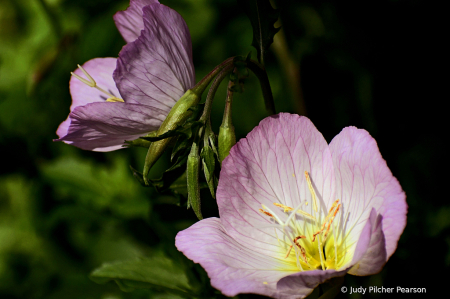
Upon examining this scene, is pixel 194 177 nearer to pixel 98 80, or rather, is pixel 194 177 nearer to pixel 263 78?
pixel 263 78

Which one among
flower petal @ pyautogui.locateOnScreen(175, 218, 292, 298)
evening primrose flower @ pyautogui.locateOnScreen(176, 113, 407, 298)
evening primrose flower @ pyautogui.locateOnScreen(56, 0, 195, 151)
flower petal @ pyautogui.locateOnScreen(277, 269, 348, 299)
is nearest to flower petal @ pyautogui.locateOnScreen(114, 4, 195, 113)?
evening primrose flower @ pyautogui.locateOnScreen(56, 0, 195, 151)

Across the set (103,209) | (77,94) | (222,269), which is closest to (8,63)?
(103,209)

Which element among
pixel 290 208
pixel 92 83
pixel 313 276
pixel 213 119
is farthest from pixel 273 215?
pixel 213 119

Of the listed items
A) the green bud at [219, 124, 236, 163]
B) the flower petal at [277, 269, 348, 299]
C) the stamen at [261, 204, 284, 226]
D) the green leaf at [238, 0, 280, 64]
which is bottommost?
the flower petal at [277, 269, 348, 299]

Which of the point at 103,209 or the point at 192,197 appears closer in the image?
the point at 192,197

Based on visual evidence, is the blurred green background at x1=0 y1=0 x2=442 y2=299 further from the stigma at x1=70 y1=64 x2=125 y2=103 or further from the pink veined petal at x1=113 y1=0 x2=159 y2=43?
the pink veined petal at x1=113 y1=0 x2=159 y2=43

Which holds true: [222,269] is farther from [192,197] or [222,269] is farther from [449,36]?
[449,36]

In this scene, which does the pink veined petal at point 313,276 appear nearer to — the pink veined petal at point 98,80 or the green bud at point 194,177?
the green bud at point 194,177

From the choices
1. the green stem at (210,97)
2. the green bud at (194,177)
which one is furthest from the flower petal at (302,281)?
the green stem at (210,97)
